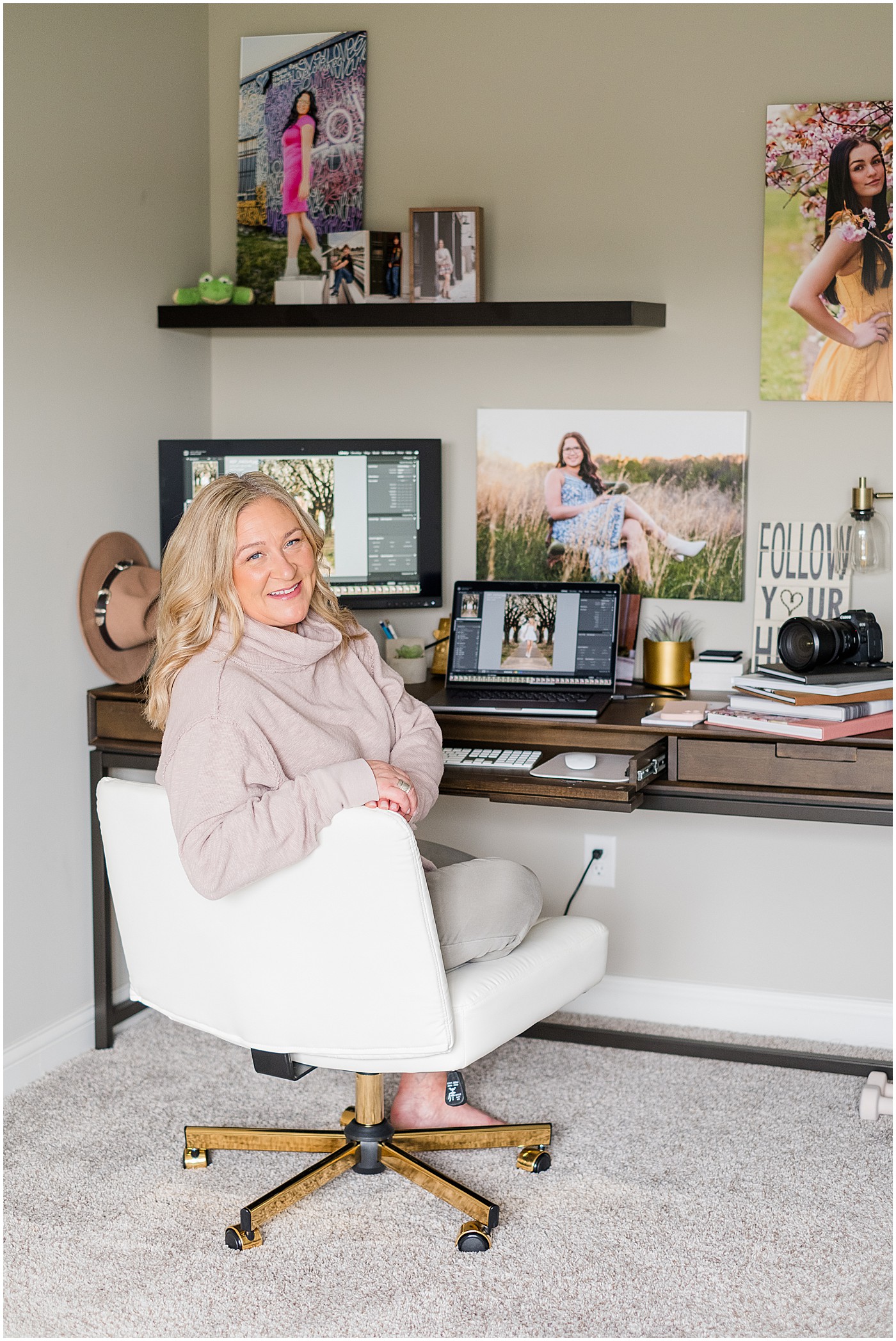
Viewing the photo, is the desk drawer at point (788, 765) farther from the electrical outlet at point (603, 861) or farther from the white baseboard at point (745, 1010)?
the white baseboard at point (745, 1010)

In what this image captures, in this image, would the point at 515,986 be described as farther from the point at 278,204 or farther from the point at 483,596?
the point at 278,204

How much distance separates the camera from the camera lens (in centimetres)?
247

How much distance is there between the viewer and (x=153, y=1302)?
197 centimetres

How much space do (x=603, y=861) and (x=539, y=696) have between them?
22.1 inches

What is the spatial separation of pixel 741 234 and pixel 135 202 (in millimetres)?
1329

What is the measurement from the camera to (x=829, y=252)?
9.04 ft

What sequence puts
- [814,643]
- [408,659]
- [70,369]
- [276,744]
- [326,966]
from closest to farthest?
[326,966]
[276,744]
[814,643]
[70,369]
[408,659]

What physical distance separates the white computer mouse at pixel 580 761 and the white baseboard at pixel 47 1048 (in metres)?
1.27

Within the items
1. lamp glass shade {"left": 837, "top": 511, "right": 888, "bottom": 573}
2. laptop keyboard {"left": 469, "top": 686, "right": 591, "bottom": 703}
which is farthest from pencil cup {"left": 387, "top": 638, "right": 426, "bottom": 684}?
lamp glass shade {"left": 837, "top": 511, "right": 888, "bottom": 573}

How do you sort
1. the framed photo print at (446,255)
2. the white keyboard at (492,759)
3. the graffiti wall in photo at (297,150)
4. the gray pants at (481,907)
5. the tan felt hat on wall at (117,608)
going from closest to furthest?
the gray pants at (481,907)
the white keyboard at (492,759)
the tan felt hat on wall at (117,608)
the framed photo print at (446,255)
the graffiti wall in photo at (297,150)

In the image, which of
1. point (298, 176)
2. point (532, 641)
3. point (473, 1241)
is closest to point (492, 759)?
point (532, 641)

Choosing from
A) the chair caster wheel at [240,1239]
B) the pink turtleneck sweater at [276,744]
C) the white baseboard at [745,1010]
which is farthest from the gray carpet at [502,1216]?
the pink turtleneck sweater at [276,744]

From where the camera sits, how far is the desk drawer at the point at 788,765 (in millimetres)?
2369

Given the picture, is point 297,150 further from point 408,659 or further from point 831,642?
point 831,642
